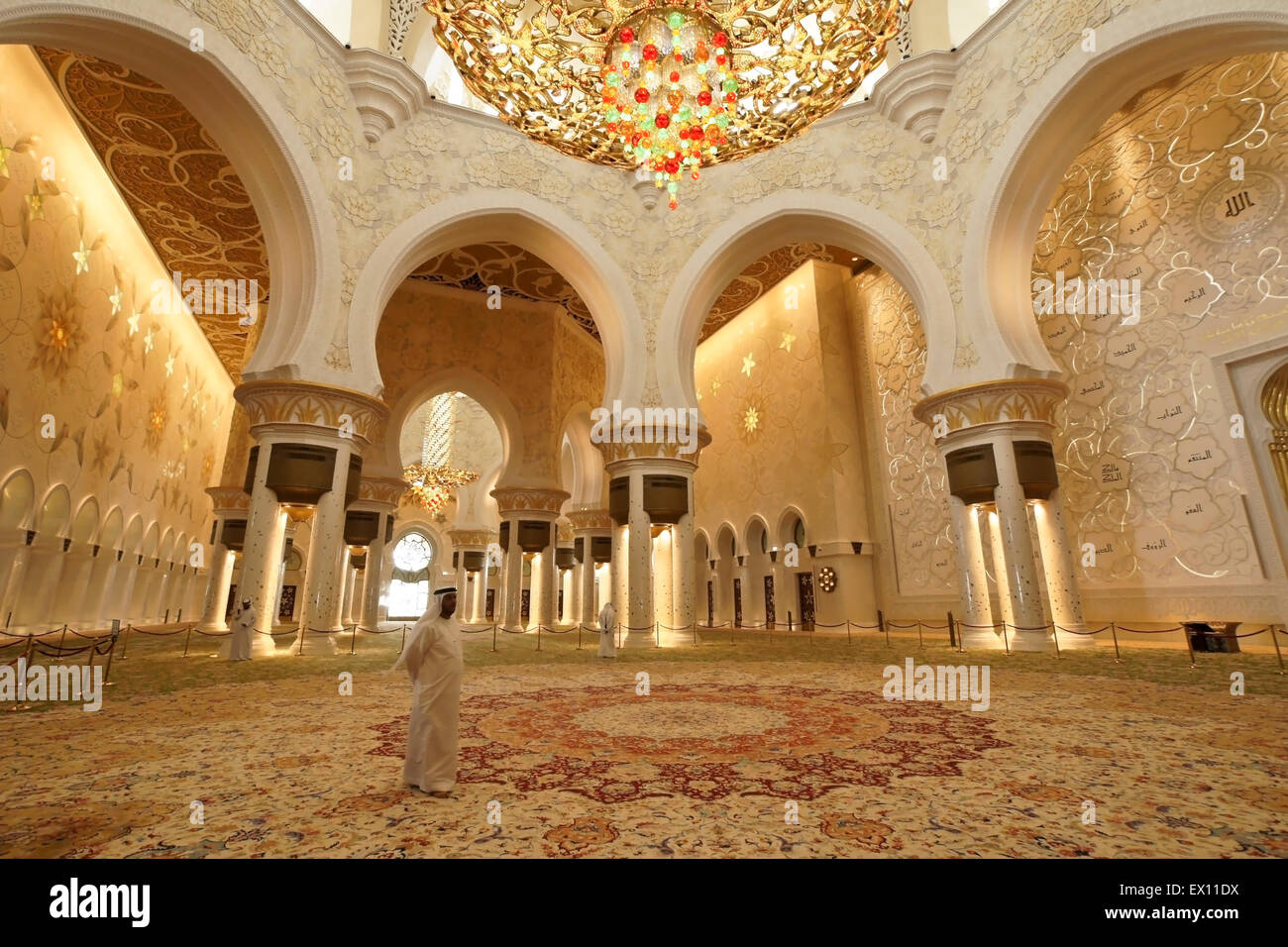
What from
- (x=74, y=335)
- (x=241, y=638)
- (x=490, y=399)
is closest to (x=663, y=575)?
(x=241, y=638)

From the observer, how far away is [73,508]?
915 centimetres

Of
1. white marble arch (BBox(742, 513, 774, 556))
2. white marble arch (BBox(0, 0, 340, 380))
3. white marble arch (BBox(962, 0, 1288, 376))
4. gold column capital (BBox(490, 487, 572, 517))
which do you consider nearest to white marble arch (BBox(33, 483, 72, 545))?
white marble arch (BBox(0, 0, 340, 380))

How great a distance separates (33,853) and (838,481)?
1177cm

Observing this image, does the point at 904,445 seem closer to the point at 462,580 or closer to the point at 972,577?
the point at 972,577

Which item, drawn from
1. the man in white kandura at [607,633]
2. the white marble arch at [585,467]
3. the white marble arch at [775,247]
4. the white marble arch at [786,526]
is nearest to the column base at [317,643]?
the man in white kandura at [607,633]

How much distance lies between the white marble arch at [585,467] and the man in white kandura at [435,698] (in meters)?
11.9

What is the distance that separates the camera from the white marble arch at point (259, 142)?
6.01 metres

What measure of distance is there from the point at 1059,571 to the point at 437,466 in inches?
720

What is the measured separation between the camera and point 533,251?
397 inches

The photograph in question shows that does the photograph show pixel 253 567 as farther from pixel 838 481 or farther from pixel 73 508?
pixel 838 481

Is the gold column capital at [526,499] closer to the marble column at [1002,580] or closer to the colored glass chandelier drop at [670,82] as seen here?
the colored glass chandelier drop at [670,82]

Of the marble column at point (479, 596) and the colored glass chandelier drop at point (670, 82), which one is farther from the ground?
the colored glass chandelier drop at point (670, 82)

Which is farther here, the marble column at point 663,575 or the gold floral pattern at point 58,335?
the marble column at point 663,575
